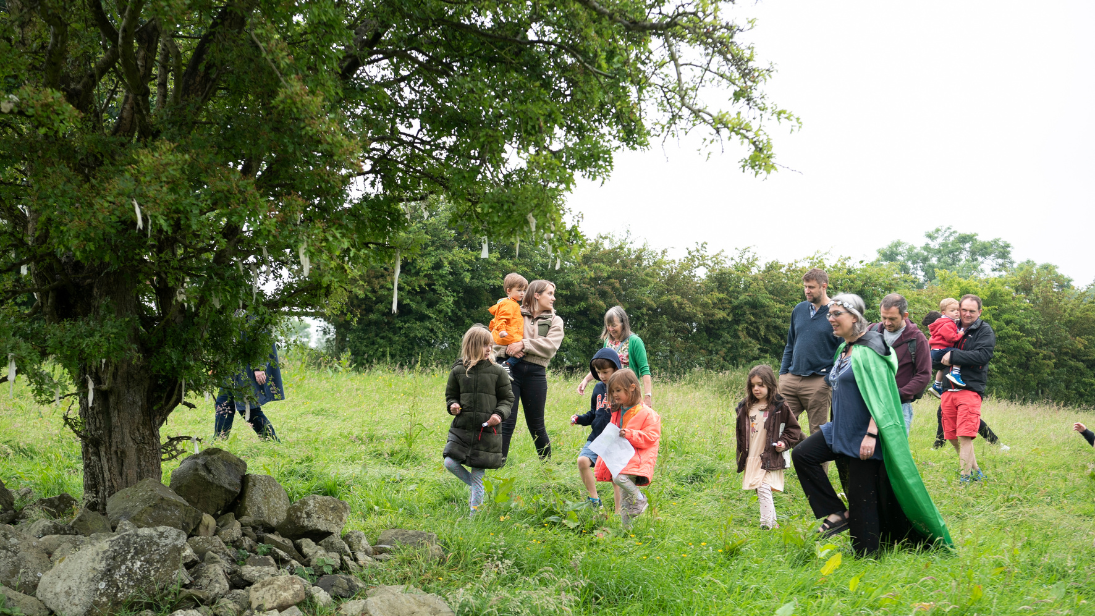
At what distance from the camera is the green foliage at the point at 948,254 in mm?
61469

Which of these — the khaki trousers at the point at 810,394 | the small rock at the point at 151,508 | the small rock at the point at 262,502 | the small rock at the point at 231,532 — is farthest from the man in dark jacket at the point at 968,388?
the small rock at the point at 151,508

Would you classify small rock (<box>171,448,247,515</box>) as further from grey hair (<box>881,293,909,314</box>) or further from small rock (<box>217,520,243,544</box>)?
grey hair (<box>881,293,909,314</box>)

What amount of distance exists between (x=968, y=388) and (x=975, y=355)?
36cm

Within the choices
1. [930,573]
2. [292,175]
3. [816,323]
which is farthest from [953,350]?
[292,175]

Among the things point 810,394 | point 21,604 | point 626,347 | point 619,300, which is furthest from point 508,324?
point 619,300

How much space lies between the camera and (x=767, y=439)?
5.37 metres

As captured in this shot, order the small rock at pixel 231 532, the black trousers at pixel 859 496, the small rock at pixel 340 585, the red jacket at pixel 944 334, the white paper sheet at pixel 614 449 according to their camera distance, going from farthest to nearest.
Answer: the red jacket at pixel 944 334 < the white paper sheet at pixel 614 449 < the black trousers at pixel 859 496 < the small rock at pixel 231 532 < the small rock at pixel 340 585

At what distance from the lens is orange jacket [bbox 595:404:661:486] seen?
16.6 ft

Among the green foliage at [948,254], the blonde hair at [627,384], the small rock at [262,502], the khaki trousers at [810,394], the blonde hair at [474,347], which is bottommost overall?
the small rock at [262,502]

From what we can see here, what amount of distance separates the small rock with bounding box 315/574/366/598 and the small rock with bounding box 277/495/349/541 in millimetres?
678

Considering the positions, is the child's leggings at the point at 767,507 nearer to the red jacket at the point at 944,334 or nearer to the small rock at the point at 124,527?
the red jacket at the point at 944,334

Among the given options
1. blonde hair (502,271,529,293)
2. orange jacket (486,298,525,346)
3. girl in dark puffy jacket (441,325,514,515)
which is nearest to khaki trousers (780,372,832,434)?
orange jacket (486,298,525,346)

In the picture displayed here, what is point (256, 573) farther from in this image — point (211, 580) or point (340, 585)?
point (340, 585)

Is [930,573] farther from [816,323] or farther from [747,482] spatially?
[816,323]
